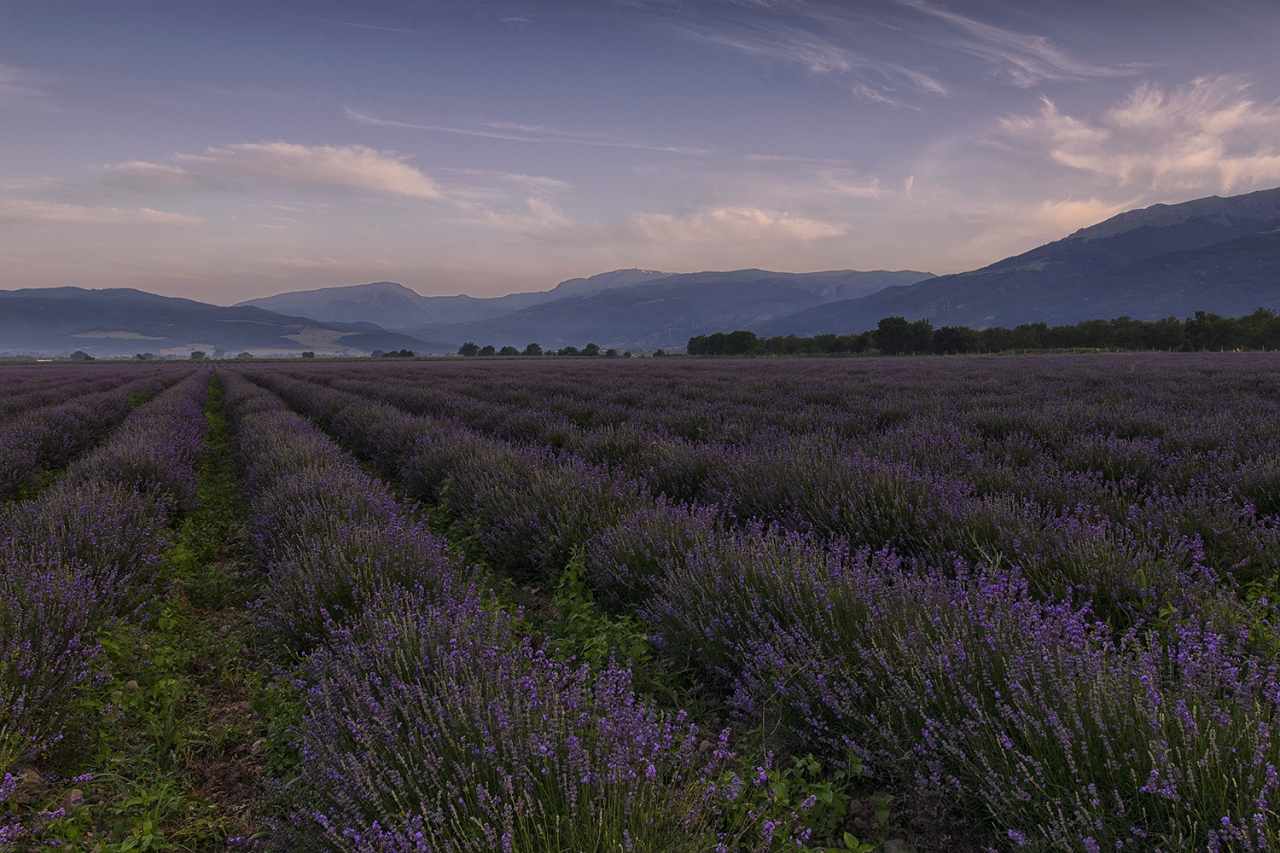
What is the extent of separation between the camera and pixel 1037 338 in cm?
6178

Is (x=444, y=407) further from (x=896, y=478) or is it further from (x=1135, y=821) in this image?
(x=1135, y=821)

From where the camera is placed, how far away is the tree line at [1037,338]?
48031 millimetres

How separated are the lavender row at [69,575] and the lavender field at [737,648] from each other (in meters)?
0.02

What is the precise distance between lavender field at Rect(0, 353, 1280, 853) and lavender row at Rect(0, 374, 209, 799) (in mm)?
23

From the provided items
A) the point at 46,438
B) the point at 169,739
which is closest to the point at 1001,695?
the point at 169,739

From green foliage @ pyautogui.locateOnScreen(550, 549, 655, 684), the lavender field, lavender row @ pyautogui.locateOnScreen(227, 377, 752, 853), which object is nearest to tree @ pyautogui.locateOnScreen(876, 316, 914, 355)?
the lavender field

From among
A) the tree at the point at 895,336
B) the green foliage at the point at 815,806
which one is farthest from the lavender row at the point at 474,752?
the tree at the point at 895,336

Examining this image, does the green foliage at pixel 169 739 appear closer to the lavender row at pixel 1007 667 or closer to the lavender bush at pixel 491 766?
the lavender bush at pixel 491 766

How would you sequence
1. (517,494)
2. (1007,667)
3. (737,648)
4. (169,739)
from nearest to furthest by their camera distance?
1. (1007,667)
2. (737,648)
3. (169,739)
4. (517,494)

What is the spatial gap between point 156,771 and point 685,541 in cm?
241

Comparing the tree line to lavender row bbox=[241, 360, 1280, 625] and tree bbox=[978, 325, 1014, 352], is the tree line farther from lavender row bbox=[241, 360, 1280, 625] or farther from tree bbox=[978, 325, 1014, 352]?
lavender row bbox=[241, 360, 1280, 625]

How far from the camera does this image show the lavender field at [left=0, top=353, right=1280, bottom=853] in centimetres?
130

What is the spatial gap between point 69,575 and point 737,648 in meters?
3.25

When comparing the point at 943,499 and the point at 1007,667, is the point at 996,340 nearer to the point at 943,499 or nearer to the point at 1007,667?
the point at 943,499
